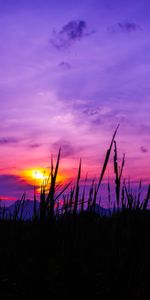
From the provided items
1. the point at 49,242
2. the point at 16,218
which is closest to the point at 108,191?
the point at 49,242

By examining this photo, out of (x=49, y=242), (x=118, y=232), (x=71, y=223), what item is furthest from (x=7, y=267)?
(x=118, y=232)

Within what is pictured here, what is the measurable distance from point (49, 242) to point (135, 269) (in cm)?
118

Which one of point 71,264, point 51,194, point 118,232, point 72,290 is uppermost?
point 51,194

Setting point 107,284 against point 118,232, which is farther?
point 107,284

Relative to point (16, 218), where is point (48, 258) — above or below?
below

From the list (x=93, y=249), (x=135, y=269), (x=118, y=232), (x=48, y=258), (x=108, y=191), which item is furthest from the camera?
(x=108, y=191)

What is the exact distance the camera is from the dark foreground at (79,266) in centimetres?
246

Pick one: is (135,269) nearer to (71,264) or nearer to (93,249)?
(71,264)

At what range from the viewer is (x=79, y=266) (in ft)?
9.89

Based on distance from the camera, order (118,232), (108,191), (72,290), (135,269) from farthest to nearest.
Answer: (108,191)
(72,290)
(118,232)
(135,269)

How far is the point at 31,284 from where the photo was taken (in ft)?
9.42

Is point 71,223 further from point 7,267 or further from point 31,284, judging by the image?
point 7,267

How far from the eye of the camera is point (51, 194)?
3033 millimetres

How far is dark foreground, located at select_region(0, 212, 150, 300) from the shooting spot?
2.46m
